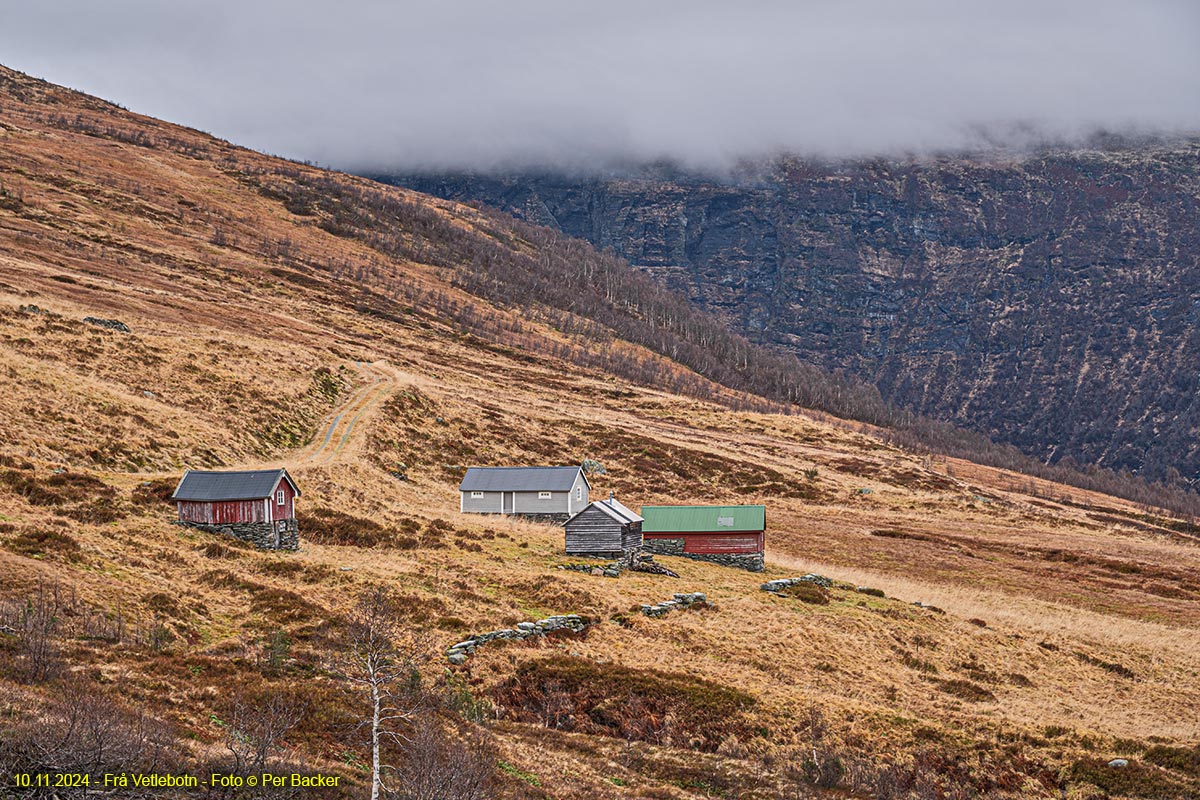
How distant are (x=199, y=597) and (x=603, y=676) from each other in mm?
16920

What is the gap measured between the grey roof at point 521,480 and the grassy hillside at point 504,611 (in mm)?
3447

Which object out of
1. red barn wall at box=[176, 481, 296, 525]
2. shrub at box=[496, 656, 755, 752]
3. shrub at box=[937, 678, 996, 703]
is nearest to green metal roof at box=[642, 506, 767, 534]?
shrub at box=[937, 678, 996, 703]

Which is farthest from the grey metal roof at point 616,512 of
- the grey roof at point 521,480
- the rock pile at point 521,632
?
the rock pile at point 521,632

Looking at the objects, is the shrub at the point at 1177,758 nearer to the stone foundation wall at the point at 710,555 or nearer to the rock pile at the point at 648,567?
the rock pile at the point at 648,567

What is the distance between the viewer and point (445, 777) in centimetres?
1930

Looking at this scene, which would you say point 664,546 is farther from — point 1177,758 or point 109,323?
point 109,323

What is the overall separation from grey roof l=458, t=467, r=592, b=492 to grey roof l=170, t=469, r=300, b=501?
28786 mm

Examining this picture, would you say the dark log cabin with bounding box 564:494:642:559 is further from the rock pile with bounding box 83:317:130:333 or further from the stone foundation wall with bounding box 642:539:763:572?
the rock pile with bounding box 83:317:130:333

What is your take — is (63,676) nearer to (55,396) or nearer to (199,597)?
Result: (199,597)

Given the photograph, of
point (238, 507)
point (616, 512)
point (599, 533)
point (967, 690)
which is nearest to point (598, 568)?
point (599, 533)

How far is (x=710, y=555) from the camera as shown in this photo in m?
71.7

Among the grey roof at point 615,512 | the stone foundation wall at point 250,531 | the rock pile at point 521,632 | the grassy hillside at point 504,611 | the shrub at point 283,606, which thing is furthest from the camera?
the grey roof at point 615,512

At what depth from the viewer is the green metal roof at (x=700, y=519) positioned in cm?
7119

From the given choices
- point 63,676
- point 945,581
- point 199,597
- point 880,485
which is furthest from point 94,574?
point 880,485
